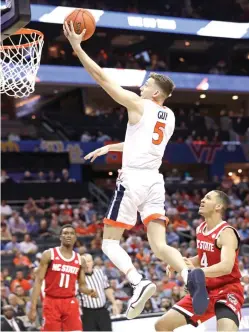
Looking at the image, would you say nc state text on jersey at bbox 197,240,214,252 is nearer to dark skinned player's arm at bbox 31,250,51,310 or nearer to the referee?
dark skinned player's arm at bbox 31,250,51,310

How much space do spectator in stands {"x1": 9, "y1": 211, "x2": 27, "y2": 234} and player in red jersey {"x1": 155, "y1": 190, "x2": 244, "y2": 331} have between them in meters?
9.83

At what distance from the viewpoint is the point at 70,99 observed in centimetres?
2648

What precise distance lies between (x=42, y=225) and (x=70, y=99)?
35.8 ft

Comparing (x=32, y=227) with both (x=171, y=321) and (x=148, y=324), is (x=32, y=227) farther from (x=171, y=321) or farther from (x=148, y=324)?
(x=171, y=321)

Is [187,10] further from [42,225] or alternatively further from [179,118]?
[42,225]

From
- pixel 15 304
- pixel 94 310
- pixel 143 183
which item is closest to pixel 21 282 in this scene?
pixel 15 304

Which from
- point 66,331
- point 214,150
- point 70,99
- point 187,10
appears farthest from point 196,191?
point 66,331

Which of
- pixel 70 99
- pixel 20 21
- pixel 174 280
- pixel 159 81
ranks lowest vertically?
pixel 174 280

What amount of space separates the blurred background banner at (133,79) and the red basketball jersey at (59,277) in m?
10.2

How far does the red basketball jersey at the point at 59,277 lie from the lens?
27.8 ft

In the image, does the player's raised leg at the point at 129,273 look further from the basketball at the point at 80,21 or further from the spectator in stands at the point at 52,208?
the spectator in stands at the point at 52,208

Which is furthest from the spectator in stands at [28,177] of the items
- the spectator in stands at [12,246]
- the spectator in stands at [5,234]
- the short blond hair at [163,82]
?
the short blond hair at [163,82]

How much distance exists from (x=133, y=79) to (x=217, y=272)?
13876 mm

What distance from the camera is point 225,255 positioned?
19.6 ft
